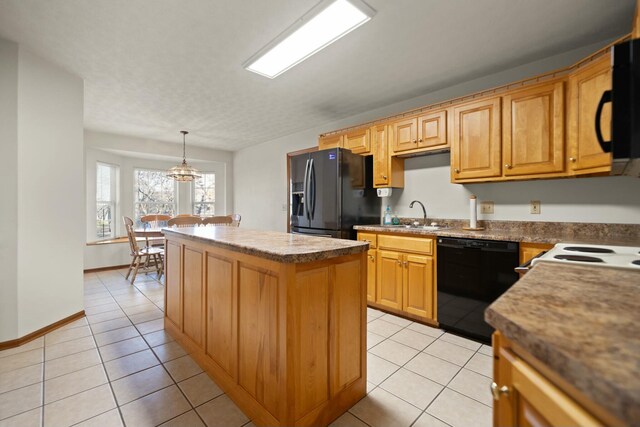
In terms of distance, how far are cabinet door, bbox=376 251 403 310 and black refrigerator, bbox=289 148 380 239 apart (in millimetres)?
511

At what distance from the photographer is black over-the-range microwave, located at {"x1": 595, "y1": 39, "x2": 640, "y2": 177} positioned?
2.54 ft

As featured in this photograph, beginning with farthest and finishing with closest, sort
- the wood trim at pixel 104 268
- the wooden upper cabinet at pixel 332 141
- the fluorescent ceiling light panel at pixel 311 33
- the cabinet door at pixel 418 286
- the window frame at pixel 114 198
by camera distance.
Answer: the window frame at pixel 114 198, the wood trim at pixel 104 268, the wooden upper cabinet at pixel 332 141, the cabinet door at pixel 418 286, the fluorescent ceiling light panel at pixel 311 33

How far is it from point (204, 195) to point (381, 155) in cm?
498

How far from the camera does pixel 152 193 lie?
6.30 m

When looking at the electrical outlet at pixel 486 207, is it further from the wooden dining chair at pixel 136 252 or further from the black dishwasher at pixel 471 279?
the wooden dining chair at pixel 136 252

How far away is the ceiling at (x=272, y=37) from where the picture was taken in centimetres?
195

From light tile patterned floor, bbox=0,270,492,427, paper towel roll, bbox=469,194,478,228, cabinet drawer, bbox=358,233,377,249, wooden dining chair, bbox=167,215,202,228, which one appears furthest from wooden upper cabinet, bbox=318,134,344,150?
wooden dining chair, bbox=167,215,202,228

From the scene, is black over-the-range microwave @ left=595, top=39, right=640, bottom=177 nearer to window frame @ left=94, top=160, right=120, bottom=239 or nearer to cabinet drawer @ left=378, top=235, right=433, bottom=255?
cabinet drawer @ left=378, top=235, right=433, bottom=255

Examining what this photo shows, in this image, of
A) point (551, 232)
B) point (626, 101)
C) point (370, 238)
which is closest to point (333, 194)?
point (370, 238)

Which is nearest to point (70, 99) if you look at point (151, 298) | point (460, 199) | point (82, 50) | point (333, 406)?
point (82, 50)

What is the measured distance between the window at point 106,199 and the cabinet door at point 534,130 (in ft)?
21.0

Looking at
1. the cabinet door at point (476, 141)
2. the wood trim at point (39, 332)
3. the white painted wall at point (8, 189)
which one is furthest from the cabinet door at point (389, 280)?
the white painted wall at point (8, 189)

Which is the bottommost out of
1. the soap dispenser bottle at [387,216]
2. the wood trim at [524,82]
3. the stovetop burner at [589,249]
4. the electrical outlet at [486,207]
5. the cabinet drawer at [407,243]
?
the cabinet drawer at [407,243]

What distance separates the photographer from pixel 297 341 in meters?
1.31
